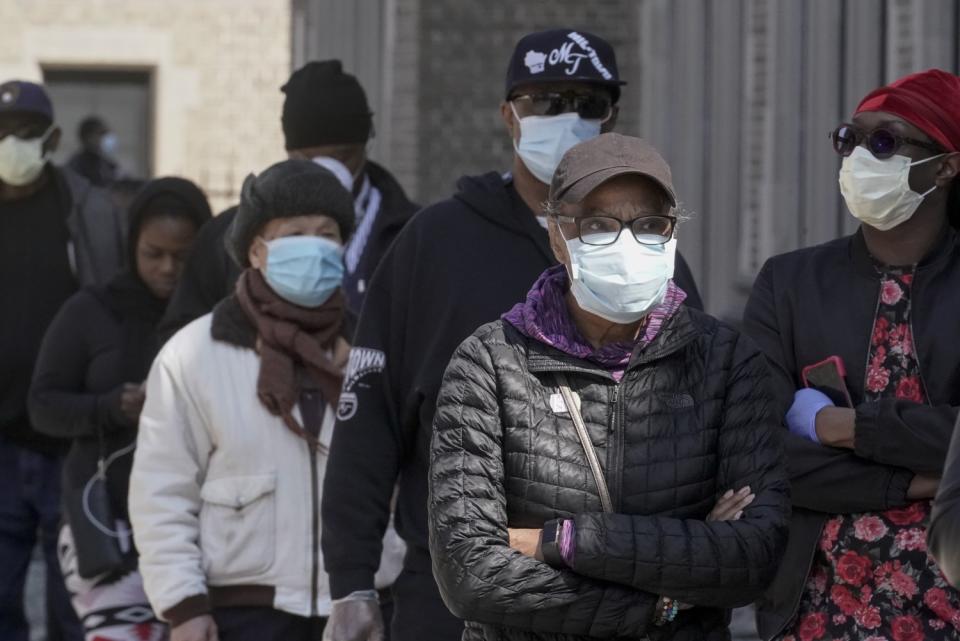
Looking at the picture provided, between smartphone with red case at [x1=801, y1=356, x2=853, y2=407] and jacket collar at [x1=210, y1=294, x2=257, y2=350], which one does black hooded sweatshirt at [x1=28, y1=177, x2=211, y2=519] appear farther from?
smartphone with red case at [x1=801, y1=356, x2=853, y2=407]

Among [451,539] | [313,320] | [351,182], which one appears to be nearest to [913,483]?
[451,539]

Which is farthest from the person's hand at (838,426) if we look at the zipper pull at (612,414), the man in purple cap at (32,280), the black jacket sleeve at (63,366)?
the man in purple cap at (32,280)

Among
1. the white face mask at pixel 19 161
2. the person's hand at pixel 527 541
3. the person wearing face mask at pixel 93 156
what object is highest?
the white face mask at pixel 19 161

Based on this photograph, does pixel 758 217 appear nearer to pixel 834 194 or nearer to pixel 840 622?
pixel 834 194

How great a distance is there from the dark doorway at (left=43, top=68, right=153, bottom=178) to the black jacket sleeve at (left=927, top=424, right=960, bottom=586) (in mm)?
20063

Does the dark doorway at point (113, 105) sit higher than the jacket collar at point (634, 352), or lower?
lower

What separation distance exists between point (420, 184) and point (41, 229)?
857 cm

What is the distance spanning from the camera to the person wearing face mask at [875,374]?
13.7 feet

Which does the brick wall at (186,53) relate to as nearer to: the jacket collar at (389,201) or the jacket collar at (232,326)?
the jacket collar at (389,201)

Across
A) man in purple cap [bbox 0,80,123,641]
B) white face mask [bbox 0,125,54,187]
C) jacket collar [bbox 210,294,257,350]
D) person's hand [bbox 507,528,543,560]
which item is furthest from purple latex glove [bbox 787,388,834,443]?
white face mask [bbox 0,125,54,187]

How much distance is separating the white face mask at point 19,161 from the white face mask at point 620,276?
4.10 m

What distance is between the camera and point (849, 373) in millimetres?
4344

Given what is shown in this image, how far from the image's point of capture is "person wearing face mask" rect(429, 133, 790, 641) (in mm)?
3551

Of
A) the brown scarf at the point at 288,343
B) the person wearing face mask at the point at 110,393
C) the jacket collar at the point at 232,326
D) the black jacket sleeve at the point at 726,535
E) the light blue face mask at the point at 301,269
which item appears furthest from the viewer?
the person wearing face mask at the point at 110,393
